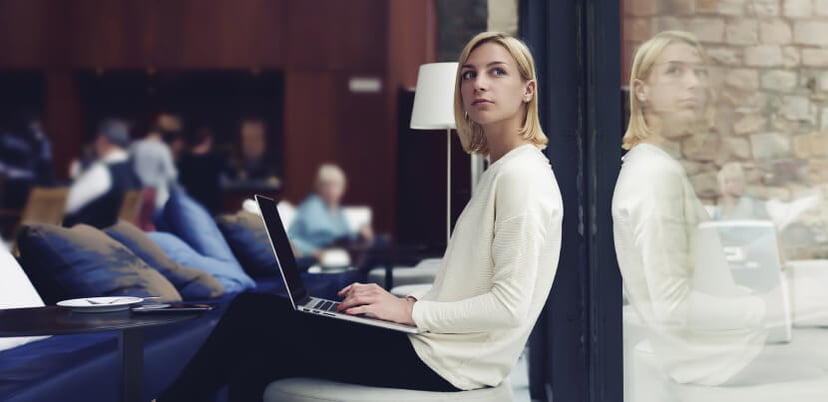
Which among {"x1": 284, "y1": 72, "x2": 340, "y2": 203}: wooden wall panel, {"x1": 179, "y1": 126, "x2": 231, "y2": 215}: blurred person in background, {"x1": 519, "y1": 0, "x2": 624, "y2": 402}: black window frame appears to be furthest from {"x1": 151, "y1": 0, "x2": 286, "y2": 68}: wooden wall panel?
{"x1": 519, "y1": 0, "x2": 624, "y2": 402}: black window frame

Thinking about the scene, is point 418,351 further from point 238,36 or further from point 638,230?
point 238,36

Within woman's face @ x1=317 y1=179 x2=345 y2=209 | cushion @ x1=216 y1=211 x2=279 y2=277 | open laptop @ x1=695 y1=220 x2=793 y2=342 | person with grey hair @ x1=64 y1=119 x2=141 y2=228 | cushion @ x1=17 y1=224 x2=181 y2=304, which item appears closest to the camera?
open laptop @ x1=695 y1=220 x2=793 y2=342

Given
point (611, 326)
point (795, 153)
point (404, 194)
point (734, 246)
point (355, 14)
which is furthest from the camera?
point (355, 14)

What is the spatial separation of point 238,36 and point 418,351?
288 inches

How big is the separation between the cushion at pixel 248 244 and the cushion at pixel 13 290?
190 cm

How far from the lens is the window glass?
0.96 m

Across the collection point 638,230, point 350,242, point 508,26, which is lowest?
point 350,242

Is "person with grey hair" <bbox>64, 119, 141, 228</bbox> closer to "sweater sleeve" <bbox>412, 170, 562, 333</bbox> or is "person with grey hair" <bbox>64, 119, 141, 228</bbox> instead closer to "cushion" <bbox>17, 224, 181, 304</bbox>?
"cushion" <bbox>17, 224, 181, 304</bbox>

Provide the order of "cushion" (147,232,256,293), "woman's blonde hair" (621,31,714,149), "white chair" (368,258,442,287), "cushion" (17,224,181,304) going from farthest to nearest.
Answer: "white chair" (368,258,442,287) → "cushion" (147,232,256,293) → "cushion" (17,224,181,304) → "woman's blonde hair" (621,31,714,149)

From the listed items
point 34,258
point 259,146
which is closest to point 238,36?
point 259,146

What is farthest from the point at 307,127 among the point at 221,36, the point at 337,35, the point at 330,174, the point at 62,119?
the point at 62,119

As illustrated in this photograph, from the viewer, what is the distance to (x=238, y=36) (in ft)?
28.0

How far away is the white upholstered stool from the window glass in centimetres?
32

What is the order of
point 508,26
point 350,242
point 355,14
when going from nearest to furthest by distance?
1. point 508,26
2. point 350,242
3. point 355,14
